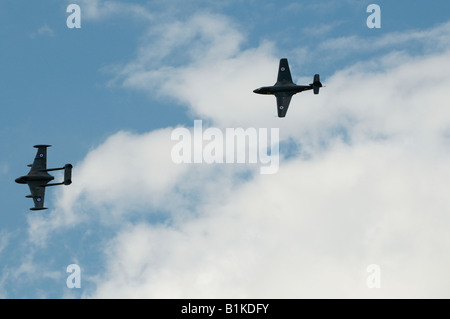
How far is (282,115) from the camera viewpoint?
12300 centimetres

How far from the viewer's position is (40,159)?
404 ft

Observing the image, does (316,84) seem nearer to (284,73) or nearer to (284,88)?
(284,88)

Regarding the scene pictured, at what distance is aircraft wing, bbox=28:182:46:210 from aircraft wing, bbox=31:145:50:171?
331 centimetres

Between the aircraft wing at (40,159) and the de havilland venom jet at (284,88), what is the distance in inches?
1676

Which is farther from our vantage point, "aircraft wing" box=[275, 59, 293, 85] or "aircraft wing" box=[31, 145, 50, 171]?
"aircraft wing" box=[275, 59, 293, 85]

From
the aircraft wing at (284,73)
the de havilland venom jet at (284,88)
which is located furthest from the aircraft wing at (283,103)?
the aircraft wing at (284,73)

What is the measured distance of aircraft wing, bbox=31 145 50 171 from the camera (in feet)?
402

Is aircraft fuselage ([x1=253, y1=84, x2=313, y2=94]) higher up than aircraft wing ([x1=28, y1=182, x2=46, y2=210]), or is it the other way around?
aircraft fuselage ([x1=253, y1=84, x2=313, y2=94])

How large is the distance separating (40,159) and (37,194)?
7018 mm

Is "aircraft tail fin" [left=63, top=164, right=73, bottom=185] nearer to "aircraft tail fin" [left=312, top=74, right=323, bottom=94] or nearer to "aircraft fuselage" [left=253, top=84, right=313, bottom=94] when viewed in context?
"aircraft fuselage" [left=253, top=84, right=313, bottom=94]

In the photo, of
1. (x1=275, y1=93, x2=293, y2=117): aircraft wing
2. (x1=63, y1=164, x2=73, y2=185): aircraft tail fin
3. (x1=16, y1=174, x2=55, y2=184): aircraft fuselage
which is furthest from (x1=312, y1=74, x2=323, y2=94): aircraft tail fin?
(x1=16, y1=174, x2=55, y2=184): aircraft fuselage
